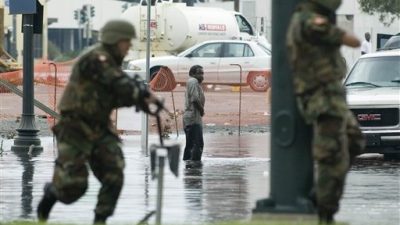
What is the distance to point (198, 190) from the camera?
16.4m

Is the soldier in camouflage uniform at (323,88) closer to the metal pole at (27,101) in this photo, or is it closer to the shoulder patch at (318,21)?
the shoulder patch at (318,21)

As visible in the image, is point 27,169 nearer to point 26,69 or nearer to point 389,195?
point 26,69

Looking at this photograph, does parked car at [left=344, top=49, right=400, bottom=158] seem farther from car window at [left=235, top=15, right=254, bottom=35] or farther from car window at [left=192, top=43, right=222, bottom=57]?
car window at [left=235, top=15, right=254, bottom=35]

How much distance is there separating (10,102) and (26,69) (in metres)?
11.5

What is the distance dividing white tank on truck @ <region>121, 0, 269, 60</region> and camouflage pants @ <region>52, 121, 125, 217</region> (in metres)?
36.7

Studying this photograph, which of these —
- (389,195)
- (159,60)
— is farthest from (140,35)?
(389,195)

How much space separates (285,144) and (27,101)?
12592 millimetres

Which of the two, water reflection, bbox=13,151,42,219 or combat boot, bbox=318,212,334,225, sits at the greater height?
combat boot, bbox=318,212,334,225

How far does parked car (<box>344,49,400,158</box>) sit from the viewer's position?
68.1ft

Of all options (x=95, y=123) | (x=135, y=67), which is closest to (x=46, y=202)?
(x=95, y=123)

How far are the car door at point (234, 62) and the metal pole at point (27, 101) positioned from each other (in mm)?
18205

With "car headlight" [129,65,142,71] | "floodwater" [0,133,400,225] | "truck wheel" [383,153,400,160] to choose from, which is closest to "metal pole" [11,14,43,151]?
"floodwater" [0,133,400,225]

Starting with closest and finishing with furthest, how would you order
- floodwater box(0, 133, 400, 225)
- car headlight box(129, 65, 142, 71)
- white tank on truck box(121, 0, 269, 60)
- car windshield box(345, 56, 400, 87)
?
floodwater box(0, 133, 400, 225), car windshield box(345, 56, 400, 87), car headlight box(129, 65, 142, 71), white tank on truck box(121, 0, 269, 60)

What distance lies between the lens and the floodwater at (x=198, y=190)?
44.0ft
